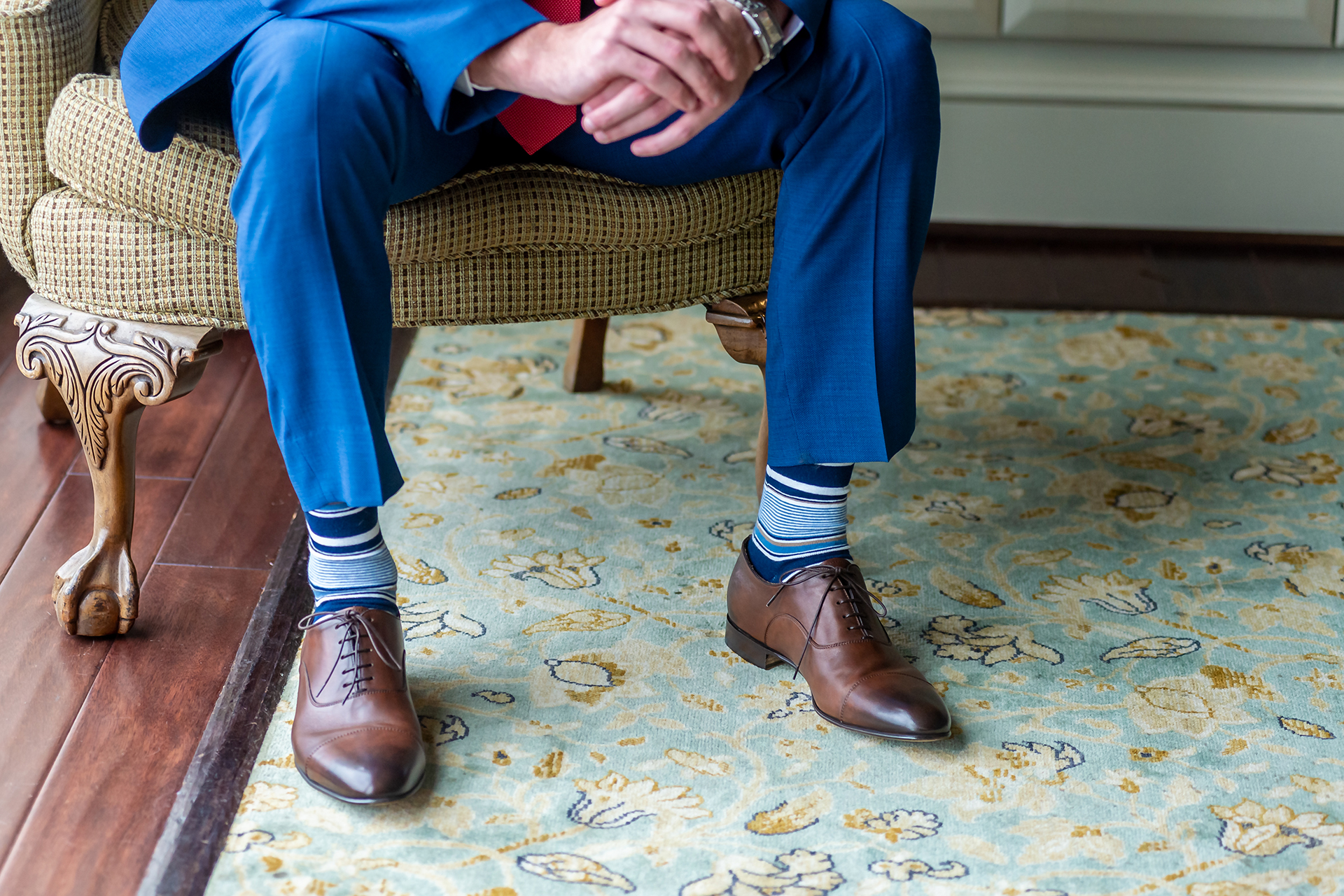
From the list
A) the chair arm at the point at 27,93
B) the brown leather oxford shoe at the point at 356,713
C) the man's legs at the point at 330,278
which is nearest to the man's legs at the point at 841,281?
the man's legs at the point at 330,278

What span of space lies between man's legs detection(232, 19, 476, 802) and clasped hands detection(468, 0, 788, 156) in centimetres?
10

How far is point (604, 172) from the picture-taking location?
117 centimetres

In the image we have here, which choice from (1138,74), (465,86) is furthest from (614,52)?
(1138,74)

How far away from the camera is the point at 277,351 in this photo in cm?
94

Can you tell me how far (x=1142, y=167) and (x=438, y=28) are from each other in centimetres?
169

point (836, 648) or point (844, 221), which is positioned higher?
point (844, 221)

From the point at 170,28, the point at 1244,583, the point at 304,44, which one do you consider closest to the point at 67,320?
the point at 170,28

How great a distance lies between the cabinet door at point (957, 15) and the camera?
2125mm

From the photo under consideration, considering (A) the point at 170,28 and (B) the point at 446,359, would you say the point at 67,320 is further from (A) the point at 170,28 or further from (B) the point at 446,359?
(B) the point at 446,359

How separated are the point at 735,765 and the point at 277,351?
1.67ft

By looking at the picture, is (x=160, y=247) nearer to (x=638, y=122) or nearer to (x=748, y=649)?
(x=638, y=122)

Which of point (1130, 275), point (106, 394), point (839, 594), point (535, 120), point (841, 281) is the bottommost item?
point (1130, 275)

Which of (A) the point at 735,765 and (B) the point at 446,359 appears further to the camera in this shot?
(B) the point at 446,359

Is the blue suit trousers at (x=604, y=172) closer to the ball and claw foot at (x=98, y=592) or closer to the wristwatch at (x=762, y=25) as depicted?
the wristwatch at (x=762, y=25)
